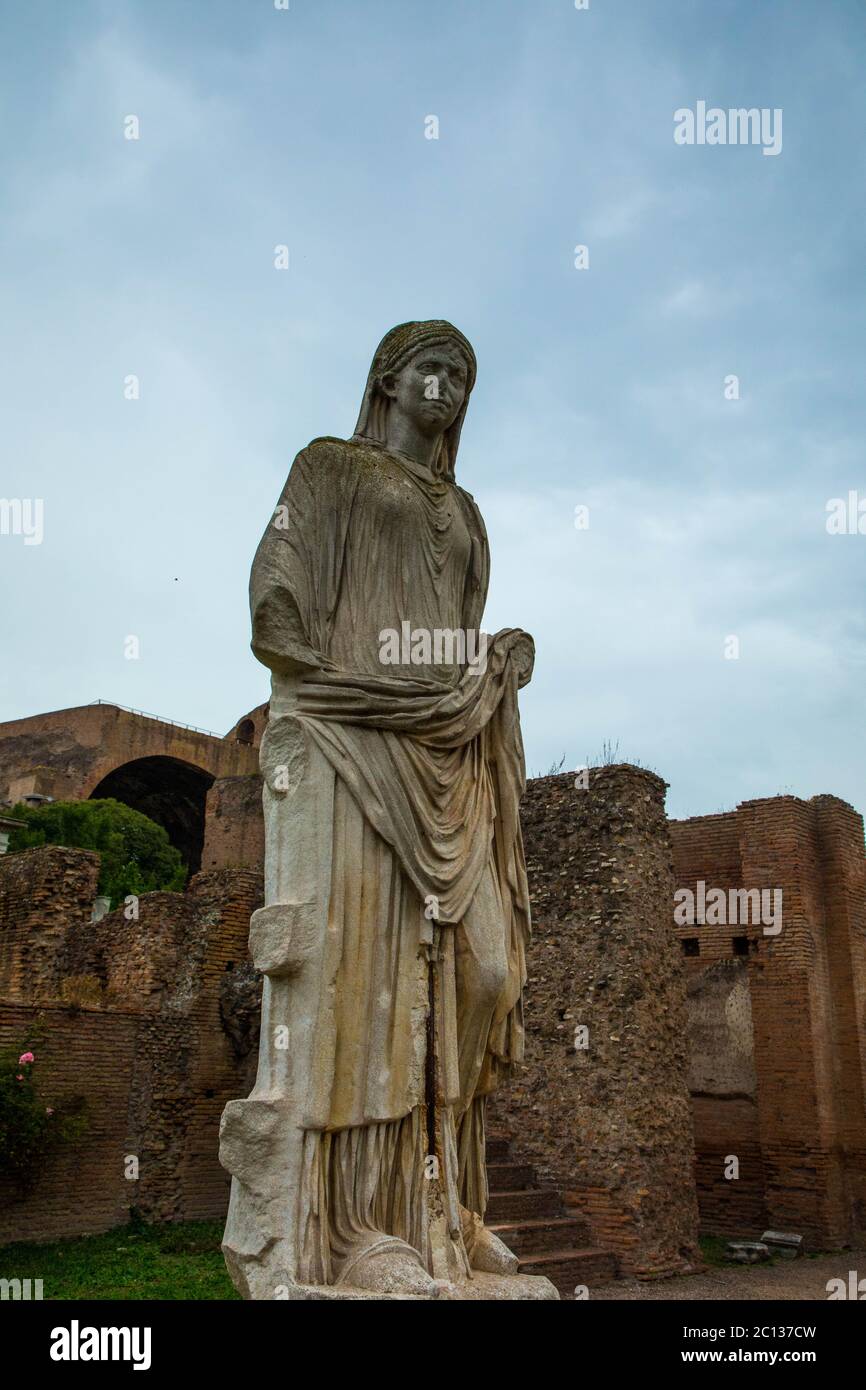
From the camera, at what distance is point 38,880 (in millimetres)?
15969

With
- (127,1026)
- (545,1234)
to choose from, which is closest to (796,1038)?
(545,1234)

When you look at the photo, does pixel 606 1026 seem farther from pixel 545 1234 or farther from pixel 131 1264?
pixel 131 1264

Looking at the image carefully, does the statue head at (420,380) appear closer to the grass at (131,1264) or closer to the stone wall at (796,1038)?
the grass at (131,1264)

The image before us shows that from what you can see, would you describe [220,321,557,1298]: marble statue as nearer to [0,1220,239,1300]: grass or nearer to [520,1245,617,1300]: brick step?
[0,1220,239,1300]: grass

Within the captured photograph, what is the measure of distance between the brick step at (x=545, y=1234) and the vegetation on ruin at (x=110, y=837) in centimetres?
1729

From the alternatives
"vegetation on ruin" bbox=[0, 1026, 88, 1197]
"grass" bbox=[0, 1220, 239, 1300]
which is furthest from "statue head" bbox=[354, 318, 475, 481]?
"vegetation on ruin" bbox=[0, 1026, 88, 1197]

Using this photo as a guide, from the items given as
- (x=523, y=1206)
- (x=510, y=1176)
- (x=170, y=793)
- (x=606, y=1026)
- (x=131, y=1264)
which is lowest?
(x=131, y=1264)

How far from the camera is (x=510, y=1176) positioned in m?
12.3

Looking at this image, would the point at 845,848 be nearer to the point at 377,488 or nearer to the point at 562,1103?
the point at 562,1103

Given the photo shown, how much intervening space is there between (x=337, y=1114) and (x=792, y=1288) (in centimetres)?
939

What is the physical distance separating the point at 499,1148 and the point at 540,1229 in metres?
1.37
